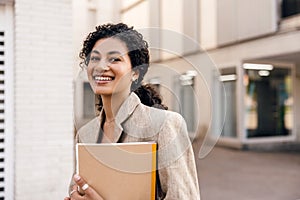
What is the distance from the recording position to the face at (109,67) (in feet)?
2.47

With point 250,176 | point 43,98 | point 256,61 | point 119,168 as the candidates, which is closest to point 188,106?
point 119,168

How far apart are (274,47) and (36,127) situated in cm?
705

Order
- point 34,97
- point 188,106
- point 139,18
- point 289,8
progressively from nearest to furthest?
1. point 188,106
2. point 139,18
3. point 34,97
4. point 289,8

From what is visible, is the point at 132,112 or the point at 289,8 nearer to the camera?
the point at 132,112

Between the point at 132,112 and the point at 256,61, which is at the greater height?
the point at 256,61

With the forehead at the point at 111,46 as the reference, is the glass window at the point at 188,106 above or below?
below

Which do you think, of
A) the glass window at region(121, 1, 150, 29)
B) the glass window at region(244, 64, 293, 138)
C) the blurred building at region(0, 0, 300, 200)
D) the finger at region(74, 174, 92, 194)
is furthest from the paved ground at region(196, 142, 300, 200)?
the finger at region(74, 174, 92, 194)

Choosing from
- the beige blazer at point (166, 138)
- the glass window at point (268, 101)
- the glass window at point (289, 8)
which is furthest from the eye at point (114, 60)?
the glass window at point (268, 101)

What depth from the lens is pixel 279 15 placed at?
9.10 m

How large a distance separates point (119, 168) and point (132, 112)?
131 mm

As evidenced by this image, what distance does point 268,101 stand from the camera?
10.6m

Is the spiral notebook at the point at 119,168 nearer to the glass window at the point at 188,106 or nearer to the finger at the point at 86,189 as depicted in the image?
the finger at the point at 86,189

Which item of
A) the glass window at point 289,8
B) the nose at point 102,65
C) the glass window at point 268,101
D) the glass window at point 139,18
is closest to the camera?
the nose at point 102,65

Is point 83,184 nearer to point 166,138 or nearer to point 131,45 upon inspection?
point 166,138
